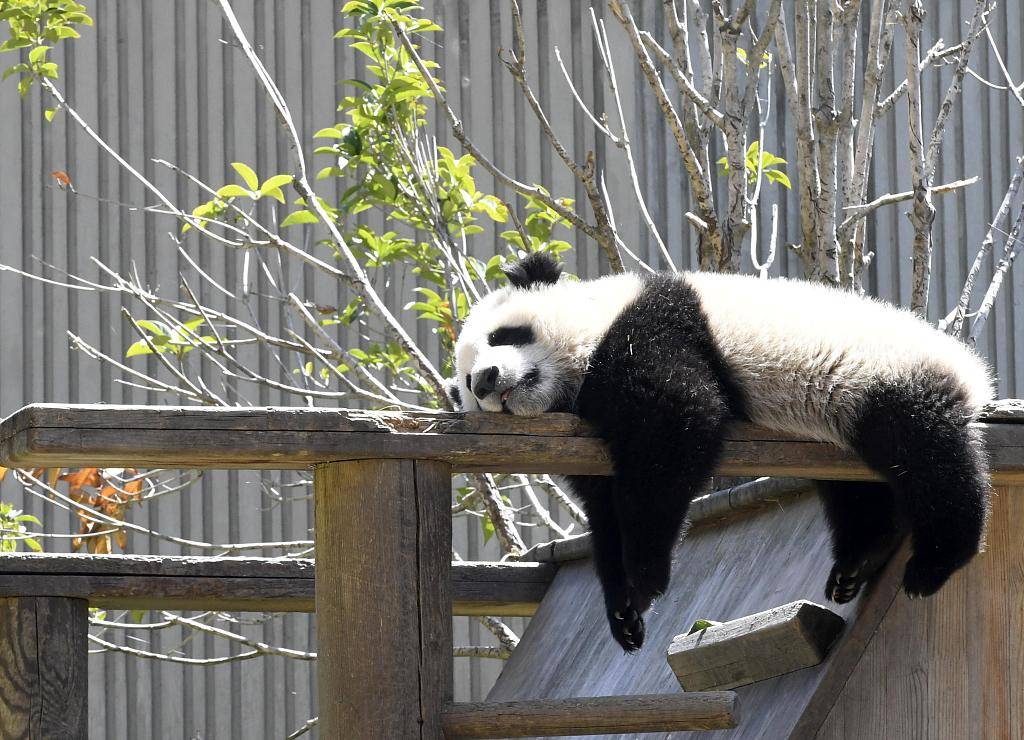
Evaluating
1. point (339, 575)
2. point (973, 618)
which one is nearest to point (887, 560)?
point (973, 618)

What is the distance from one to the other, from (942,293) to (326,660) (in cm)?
508

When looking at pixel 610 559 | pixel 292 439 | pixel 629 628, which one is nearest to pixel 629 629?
pixel 629 628

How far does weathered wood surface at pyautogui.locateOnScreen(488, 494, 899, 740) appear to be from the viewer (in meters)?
2.88

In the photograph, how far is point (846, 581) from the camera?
2.93 m

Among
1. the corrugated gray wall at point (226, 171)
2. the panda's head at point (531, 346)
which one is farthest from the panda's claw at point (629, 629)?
the corrugated gray wall at point (226, 171)

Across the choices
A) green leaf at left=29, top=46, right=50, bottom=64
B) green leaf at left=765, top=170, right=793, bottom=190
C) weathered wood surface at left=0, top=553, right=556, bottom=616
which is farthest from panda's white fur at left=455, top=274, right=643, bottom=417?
green leaf at left=29, top=46, right=50, bottom=64

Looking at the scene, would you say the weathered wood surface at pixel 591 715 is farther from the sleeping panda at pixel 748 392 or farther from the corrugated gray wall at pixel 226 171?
the corrugated gray wall at pixel 226 171

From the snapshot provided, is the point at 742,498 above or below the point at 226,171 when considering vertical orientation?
below

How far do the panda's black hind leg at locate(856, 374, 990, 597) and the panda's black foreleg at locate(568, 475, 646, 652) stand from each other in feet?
2.07

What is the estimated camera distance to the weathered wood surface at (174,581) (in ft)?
11.7

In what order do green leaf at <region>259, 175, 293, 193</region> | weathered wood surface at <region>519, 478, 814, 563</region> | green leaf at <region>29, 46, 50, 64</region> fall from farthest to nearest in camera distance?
green leaf at <region>29, 46, 50, 64</region>, green leaf at <region>259, 175, 293, 193</region>, weathered wood surface at <region>519, 478, 814, 563</region>

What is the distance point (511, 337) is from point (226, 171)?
4.09m

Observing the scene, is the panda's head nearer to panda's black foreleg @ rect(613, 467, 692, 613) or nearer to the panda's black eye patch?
the panda's black eye patch

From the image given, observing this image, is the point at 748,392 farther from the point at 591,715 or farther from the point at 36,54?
the point at 36,54
